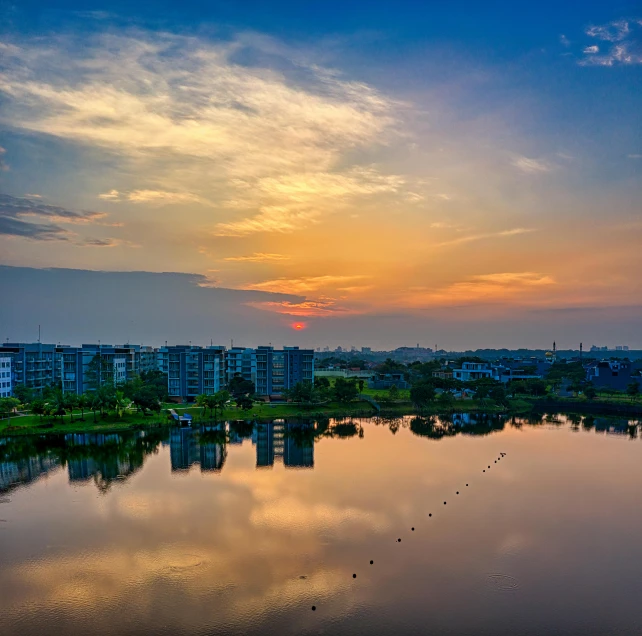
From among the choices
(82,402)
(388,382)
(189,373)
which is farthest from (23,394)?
(388,382)

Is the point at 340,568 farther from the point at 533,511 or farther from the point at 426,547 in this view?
the point at 533,511

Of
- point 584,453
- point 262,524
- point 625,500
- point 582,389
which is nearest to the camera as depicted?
point 262,524

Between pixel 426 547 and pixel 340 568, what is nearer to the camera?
pixel 340 568

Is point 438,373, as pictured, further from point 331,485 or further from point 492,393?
point 331,485

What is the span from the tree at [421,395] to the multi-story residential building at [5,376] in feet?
139

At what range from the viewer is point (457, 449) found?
127 feet

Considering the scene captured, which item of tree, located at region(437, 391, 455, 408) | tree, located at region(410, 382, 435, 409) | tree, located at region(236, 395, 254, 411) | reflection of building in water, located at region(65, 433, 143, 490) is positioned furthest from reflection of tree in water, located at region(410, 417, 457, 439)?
reflection of building in water, located at region(65, 433, 143, 490)

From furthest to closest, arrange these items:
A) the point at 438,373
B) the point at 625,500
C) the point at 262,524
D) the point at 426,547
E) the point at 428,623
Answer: the point at 438,373, the point at 625,500, the point at 262,524, the point at 426,547, the point at 428,623

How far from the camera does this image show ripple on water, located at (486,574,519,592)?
16.7 m

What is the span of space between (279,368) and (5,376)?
29485 mm

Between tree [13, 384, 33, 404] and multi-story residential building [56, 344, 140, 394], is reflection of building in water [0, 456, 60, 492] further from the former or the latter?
multi-story residential building [56, 344, 140, 394]

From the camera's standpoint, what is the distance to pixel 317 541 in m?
20.2

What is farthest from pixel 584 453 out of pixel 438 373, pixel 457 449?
pixel 438 373

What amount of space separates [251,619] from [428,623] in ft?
15.8
